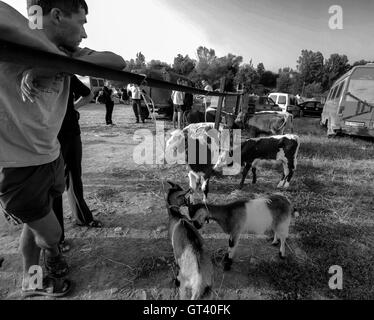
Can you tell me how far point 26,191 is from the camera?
168cm

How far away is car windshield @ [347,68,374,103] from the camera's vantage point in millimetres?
8891

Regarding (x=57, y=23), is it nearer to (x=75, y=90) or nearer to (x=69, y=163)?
(x=75, y=90)

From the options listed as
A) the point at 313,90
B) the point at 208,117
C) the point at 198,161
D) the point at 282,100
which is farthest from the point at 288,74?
the point at 198,161

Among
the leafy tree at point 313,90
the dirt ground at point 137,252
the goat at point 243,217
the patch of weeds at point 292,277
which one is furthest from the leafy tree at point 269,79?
the patch of weeds at point 292,277

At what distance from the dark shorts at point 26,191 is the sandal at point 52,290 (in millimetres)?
862

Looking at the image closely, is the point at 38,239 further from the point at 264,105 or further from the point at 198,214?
the point at 264,105

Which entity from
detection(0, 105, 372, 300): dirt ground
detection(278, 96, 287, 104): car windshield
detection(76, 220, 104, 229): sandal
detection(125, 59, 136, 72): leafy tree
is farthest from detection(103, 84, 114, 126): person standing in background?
detection(278, 96, 287, 104): car windshield

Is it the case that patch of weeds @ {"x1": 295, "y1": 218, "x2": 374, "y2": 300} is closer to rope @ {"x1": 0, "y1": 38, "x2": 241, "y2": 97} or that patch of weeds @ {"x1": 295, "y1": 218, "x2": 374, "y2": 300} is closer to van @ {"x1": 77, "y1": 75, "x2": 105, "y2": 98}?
rope @ {"x1": 0, "y1": 38, "x2": 241, "y2": 97}

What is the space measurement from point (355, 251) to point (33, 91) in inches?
152

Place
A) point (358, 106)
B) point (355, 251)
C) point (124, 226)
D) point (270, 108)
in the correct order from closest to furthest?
1. point (355, 251)
2. point (124, 226)
3. point (358, 106)
4. point (270, 108)

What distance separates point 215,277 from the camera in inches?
102

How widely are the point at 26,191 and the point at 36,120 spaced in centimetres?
52

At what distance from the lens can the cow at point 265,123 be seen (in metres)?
9.04
